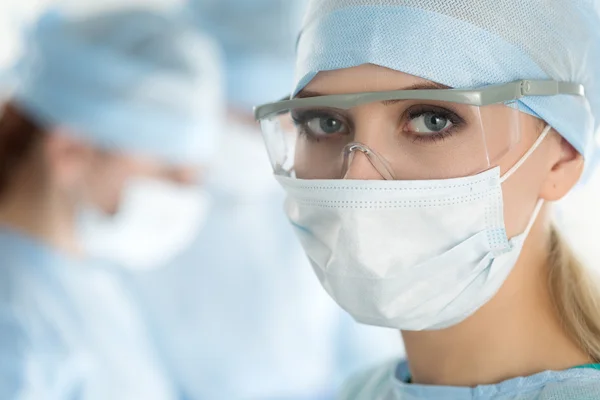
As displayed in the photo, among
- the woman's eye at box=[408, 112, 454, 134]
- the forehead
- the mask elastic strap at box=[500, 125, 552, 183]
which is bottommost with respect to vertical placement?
the mask elastic strap at box=[500, 125, 552, 183]

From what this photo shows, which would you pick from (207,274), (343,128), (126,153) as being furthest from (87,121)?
(343,128)

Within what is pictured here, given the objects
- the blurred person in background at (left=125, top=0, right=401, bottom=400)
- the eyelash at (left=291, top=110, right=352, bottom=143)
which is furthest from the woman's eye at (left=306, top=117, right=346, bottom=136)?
the blurred person in background at (left=125, top=0, right=401, bottom=400)

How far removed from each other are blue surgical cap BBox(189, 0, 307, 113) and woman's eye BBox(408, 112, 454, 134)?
2.16 meters

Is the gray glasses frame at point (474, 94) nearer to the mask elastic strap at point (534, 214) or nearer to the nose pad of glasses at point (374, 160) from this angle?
the nose pad of glasses at point (374, 160)

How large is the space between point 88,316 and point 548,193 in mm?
1827

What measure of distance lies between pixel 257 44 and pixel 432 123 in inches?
89.9

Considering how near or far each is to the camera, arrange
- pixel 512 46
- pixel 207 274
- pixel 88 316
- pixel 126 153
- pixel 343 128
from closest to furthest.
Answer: pixel 512 46, pixel 343 128, pixel 88 316, pixel 126 153, pixel 207 274

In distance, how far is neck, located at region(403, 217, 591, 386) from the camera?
1.39m

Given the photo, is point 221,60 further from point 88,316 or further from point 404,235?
point 404,235

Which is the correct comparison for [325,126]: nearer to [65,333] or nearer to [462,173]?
[462,173]

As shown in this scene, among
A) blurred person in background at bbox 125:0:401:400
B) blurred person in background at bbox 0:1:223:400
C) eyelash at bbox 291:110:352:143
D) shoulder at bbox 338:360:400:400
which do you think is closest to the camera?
eyelash at bbox 291:110:352:143

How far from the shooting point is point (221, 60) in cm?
356

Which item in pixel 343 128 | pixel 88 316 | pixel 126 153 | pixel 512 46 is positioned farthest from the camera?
pixel 126 153

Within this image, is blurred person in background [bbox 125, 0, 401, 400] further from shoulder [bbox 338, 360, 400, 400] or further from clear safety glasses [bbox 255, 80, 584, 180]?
clear safety glasses [bbox 255, 80, 584, 180]
